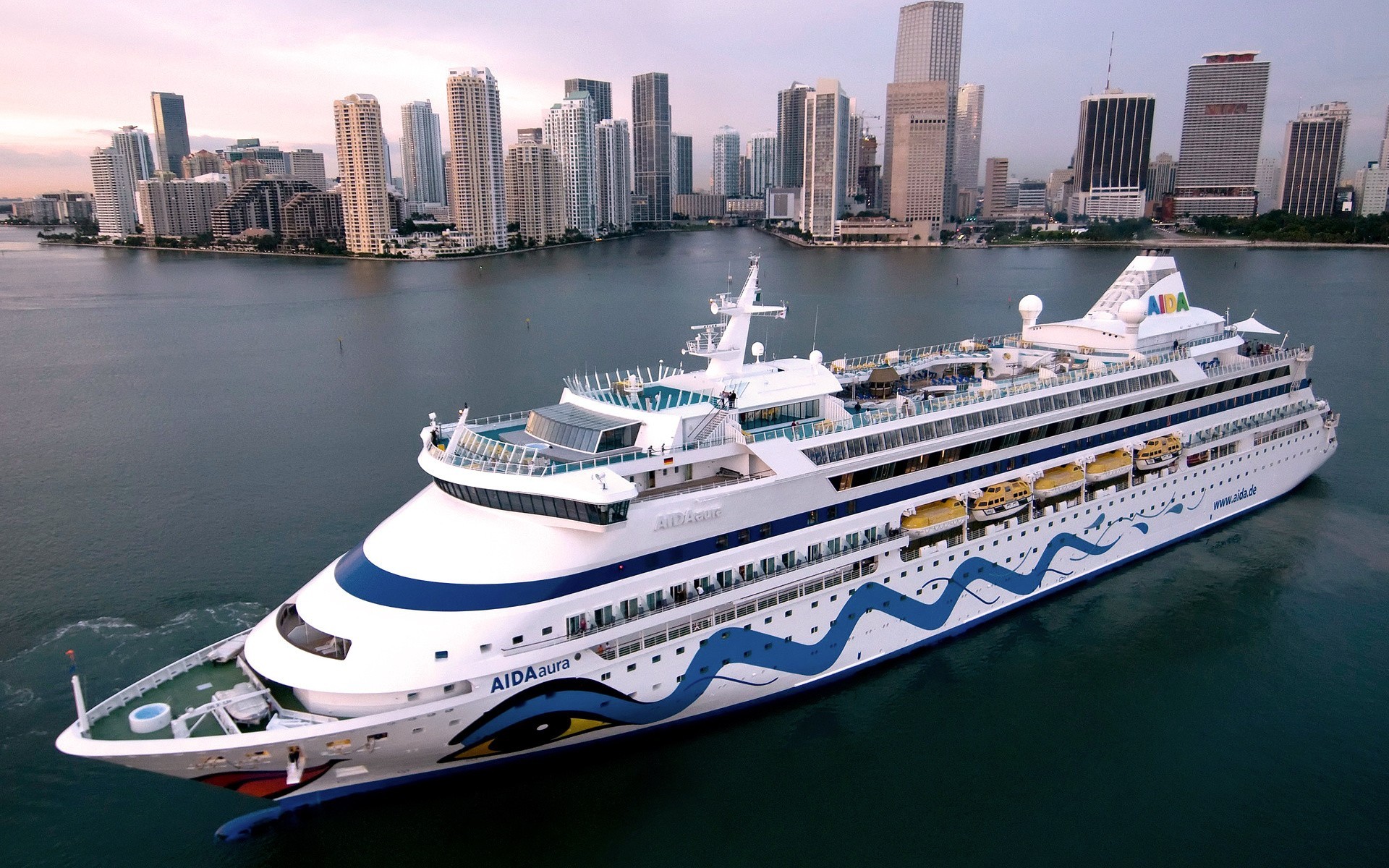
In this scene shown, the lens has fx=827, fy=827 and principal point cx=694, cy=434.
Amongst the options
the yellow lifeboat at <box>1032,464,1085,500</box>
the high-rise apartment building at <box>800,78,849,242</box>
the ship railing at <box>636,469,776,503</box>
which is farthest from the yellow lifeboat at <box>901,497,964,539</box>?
the high-rise apartment building at <box>800,78,849,242</box>

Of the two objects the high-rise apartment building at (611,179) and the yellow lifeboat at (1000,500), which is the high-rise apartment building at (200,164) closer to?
the high-rise apartment building at (611,179)

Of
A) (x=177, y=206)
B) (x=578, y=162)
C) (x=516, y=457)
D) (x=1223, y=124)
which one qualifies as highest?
(x=1223, y=124)

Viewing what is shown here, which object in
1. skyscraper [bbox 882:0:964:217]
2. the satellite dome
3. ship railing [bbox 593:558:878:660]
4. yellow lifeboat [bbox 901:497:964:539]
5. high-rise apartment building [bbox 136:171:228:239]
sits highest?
skyscraper [bbox 882:0:964:217]

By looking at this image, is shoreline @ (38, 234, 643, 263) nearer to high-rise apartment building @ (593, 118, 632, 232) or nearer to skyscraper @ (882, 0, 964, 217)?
high-rise apartment building @ (593, 118, 632, 232)

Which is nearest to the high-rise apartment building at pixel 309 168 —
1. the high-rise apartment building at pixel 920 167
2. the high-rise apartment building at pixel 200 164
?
the high-rise apartment building at pixel 200 164

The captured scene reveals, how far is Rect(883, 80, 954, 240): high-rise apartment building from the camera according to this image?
127 m

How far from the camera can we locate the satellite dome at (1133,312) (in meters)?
18.3

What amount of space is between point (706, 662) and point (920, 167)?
132 metres

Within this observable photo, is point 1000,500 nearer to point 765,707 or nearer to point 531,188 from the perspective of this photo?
point 765,707

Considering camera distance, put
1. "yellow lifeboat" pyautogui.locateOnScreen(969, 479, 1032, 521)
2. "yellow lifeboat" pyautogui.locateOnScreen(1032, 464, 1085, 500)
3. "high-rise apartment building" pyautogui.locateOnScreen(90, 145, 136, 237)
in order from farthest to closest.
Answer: "high-rise apartment building" pyautogui.locateOnScreen(90, 145, 136, 237) < "yellow lifeboat" pyautogui.locateOnScreen(1032, 464, 1085, 500) < "yellow lifeboat" pyautogui.locateOnScreen(969, 479, 1032, 521)

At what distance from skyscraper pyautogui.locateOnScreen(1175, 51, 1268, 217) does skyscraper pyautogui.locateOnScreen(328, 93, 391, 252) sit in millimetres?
135537

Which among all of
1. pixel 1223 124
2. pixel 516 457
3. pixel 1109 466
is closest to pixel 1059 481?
pixel 1109 466

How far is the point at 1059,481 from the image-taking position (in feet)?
49.8

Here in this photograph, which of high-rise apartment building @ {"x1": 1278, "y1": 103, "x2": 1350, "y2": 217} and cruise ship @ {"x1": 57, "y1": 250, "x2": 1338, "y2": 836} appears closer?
cruise ship @ {"x1": 57, "y1": 250, "x2": 1338, "y2": 836}
